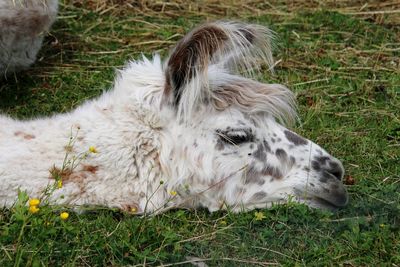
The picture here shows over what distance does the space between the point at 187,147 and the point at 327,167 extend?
76 centimetres

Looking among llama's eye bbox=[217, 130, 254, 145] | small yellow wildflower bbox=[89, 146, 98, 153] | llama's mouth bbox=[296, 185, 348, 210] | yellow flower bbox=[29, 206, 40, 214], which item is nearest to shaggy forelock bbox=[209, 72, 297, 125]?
llama's eye bbox=[217, 130, 254, 145]

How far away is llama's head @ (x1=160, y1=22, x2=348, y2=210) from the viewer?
13.6 ft

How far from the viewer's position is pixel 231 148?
4.19m

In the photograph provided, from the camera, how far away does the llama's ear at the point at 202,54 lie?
13.3ft

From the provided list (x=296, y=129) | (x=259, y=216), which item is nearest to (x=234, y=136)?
(x=259, y=216)

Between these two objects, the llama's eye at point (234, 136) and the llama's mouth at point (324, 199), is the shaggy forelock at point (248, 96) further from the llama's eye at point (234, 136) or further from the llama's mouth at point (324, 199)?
the llama's mouth at point (324, 199)

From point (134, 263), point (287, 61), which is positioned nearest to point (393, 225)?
point (134, 263)

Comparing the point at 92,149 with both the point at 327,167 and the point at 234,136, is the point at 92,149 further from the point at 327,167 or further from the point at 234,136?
the point at 327,167

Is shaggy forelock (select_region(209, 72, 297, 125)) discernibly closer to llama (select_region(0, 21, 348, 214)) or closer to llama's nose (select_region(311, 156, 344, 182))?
llama (select_region(0, 21, 348, 214))

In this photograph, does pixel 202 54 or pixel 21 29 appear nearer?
pixel 202 54

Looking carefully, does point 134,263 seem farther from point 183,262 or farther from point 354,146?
point 354,146

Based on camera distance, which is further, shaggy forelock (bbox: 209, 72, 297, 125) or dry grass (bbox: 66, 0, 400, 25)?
dry grass (bbox: 66, 0, 400, 25)

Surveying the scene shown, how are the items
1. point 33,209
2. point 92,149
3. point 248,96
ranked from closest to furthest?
point 33,209 < point 92,149 < point 248,96

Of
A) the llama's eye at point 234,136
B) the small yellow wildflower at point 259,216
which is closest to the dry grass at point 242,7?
the llama's eye at point 234,136
